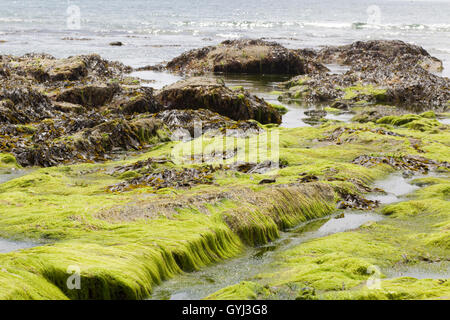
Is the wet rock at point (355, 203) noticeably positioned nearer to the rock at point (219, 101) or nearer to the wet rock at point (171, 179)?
the wet rock at point (171, 179)

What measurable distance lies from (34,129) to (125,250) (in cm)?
810

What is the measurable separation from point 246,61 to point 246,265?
23.0 meters

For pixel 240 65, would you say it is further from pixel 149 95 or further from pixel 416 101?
pixel 149 95

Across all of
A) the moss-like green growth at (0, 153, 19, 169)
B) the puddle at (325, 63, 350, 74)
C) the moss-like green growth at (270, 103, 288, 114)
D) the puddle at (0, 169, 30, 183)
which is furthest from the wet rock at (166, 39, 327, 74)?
the puddle at (0, 169, 30, 183)

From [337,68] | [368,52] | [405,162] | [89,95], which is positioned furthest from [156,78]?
[368,52]

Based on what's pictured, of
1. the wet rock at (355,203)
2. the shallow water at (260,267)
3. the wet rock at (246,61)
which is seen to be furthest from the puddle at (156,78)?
the shallow water at (260,267)

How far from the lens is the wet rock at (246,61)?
1081 inches

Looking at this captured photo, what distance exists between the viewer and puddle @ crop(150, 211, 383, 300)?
15.1 ft

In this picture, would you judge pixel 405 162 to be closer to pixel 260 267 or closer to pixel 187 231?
pixel 260 267

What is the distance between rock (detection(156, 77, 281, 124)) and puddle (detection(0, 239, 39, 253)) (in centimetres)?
1088

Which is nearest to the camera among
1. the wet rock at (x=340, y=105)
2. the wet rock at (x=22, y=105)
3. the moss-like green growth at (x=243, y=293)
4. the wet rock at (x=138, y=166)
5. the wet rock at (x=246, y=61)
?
the moss-like green growth at (x=243, y=293)

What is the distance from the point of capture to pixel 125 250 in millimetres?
4988

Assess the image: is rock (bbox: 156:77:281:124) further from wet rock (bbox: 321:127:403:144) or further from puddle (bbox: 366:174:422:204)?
puddle (bbox: 366:174:422:204)

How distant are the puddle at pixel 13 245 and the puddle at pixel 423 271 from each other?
391 cm
